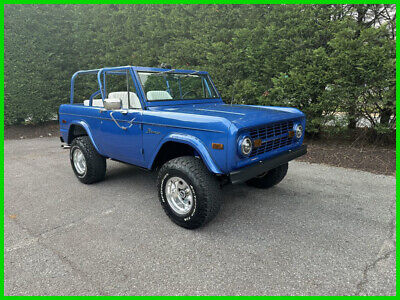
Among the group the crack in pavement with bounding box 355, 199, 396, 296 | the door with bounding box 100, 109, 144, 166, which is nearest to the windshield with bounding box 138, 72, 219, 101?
the door with bounding box 100, 109, 144, 166

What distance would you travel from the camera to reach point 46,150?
23.6 ft

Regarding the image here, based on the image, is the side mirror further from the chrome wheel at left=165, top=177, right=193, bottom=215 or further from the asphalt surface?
the asphalt surface

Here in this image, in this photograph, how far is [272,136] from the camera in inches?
120

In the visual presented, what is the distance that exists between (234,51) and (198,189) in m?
4.96

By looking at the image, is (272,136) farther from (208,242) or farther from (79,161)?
(79,161)

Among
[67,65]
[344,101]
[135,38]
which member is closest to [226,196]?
[344,101]

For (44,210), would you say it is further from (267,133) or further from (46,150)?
(46,150)

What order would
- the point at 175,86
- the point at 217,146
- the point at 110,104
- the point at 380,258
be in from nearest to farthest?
the point at 380,258
the point at 217,146
the point at 110,104
the point at 175,86

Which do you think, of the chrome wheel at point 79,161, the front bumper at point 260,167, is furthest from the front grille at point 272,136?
the chrome wheel at point 79,161

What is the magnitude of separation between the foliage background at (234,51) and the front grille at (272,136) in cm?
299

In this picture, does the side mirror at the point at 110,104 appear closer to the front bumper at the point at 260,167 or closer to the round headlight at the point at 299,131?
the front bumper at the point at 260,167

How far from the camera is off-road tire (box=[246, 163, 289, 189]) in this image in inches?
154

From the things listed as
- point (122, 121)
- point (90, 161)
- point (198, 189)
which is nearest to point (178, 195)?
point (198, 189)

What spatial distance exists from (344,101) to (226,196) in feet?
11.9
